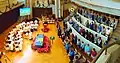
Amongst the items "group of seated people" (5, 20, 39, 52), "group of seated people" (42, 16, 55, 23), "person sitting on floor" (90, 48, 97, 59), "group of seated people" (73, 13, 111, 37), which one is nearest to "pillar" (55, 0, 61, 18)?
"group of seated people" (42, 16, 55, 23)

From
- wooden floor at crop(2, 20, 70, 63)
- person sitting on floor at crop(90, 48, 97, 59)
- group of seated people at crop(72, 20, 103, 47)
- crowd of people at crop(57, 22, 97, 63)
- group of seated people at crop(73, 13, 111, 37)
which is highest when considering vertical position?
group of seated people at crop(73, 13, 111, 37)

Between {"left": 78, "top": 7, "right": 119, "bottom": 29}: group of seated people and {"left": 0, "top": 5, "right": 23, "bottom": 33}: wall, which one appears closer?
{"left": 78, "top": 7, "right": 119, "bottom": 29}: group of seated people

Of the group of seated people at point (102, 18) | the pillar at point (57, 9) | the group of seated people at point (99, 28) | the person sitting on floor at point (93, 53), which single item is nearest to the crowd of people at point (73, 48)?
the person sitting on floor at point (93, 53)

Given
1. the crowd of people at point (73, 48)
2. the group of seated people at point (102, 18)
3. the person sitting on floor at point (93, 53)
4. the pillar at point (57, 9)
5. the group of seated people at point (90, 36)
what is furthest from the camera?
the pillar at point (57, 9)

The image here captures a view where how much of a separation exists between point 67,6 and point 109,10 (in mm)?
12459

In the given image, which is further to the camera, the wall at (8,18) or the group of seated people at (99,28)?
the wall at (8,18)

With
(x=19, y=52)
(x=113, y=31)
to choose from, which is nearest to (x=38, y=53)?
(x=19, y=52)

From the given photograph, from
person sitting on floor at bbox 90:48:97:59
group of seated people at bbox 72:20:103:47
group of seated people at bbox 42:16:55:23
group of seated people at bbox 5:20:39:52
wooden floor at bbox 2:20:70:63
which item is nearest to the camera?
person sitting on floor at bbox 90:48:97:59

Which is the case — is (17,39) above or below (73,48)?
below

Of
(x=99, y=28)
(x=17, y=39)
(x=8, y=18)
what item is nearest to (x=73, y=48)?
(x=99, y=28)

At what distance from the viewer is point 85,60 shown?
849 centimetres

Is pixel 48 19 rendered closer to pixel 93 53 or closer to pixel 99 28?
pixel 99 28

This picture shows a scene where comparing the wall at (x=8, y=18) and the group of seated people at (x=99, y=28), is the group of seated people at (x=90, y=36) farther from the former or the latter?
the wall at (x=8, y=18)

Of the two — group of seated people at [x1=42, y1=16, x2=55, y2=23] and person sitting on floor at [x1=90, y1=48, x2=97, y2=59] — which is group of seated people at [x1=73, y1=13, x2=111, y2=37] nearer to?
person sitting on floor at [x1=90, y1=48, x2=97, y2=59]
